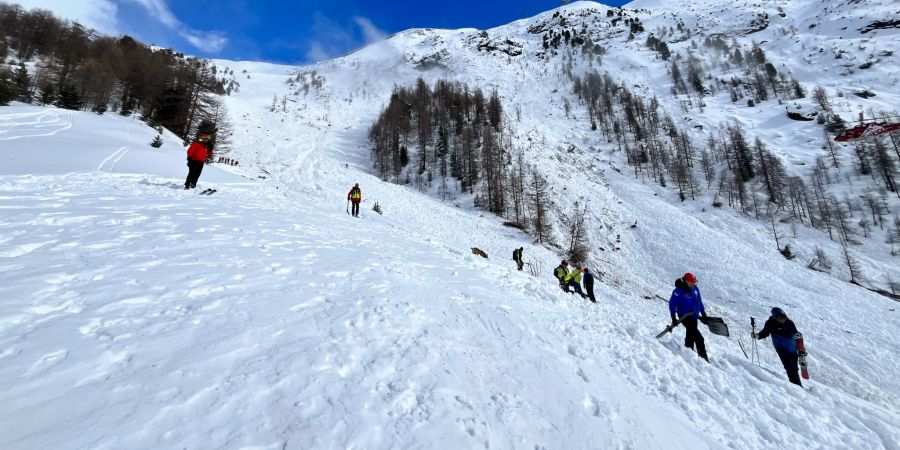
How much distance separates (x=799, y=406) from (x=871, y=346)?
91.8 ft

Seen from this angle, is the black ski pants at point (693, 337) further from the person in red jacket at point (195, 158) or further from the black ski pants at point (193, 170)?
the black ski pants at point (193, 170)

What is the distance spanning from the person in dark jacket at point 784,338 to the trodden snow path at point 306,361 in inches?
51.6

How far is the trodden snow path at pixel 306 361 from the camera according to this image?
9.12ft

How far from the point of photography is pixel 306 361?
12.6 feet

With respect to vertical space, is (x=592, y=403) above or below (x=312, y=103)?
below

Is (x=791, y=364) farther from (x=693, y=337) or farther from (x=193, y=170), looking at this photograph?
(x=193, y=170)

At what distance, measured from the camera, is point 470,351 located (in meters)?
5.13

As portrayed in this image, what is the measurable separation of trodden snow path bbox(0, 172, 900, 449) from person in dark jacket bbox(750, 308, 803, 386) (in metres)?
1.31

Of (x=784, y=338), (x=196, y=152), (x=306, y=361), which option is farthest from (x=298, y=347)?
(x=196, y=152)

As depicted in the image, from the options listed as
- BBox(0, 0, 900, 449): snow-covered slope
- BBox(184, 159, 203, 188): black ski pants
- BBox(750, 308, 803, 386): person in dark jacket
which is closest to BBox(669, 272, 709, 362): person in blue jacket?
BBox(0, 0, 900, 449): snow-covered slope

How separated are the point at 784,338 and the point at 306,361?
10349mm

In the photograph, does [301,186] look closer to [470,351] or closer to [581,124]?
[470,351]

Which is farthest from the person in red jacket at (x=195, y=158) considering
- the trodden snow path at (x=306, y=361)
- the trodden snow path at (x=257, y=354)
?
the trodden snow path at (x=257, y=354)

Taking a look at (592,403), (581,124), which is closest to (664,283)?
(592,403)
